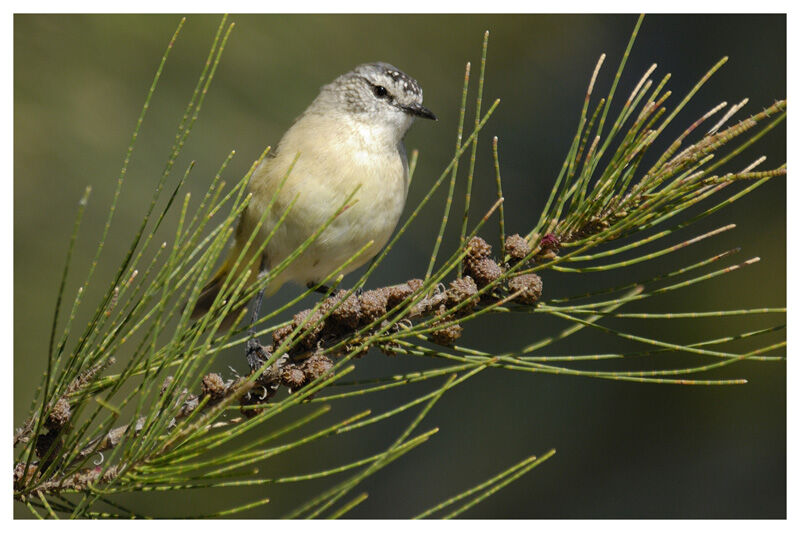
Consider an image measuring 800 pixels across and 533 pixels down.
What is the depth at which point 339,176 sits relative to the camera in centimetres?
210

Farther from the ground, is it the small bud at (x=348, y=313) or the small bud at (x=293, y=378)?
the small bud at (x=348, y=313)

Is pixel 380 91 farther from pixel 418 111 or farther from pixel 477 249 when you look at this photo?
pixel 477 249

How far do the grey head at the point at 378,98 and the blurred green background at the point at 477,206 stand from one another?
0.83ft

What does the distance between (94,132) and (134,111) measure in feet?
0.45

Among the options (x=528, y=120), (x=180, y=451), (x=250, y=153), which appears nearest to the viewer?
(x=180, y=451)

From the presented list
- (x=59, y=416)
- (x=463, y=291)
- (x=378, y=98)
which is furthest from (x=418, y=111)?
(x=59, y=416)

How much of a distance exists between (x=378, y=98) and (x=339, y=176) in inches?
16.0

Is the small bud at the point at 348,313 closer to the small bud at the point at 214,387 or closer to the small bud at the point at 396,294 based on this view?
the small bud at the point at 396,294

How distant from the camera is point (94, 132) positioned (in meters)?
2.36

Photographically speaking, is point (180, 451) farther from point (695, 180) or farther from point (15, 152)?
point (15, 152)

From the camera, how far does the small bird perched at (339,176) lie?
209cm

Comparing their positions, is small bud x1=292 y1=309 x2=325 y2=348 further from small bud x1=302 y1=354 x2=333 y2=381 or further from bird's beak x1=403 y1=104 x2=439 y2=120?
bird's beak x1=403 y1=104 x2=439 y2=120

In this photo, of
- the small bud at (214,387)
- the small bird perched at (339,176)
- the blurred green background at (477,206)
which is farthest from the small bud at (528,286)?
the blurred green background at (477,206)

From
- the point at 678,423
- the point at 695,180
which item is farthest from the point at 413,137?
the point at 695,180
